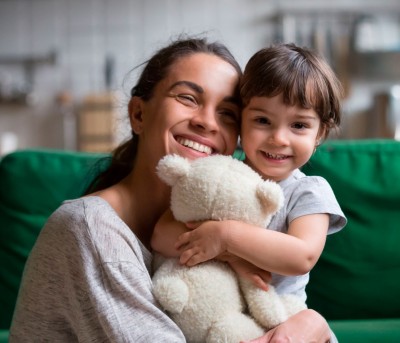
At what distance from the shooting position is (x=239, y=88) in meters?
1.06

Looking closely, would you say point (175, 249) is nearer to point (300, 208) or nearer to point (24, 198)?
point (300, 208)

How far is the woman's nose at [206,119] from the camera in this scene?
1014 millimetres

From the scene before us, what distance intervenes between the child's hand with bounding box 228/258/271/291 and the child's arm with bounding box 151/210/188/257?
0.31ft

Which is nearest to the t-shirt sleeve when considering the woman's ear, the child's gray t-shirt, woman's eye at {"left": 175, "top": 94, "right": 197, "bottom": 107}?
the child's gray t-shirt

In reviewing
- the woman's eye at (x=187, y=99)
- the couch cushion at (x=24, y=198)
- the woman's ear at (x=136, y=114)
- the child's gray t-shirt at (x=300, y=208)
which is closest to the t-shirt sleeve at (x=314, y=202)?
the child's gray t-shirt at (x=300, y=208)

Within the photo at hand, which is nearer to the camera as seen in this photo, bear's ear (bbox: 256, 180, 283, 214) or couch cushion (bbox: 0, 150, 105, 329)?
bear's ear (bbox: 256, 180, 283, 214)

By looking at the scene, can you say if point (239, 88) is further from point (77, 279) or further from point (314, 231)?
point (77, 279)

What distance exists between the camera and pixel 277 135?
95 cm

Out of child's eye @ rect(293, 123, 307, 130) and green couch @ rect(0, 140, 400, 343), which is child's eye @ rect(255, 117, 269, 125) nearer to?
child's eye @ rect(293, 123, 307, 130)

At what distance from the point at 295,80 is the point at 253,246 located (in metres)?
0.29

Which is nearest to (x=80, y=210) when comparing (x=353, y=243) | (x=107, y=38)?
(x=353, y=243)

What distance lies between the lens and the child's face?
3.14 ft

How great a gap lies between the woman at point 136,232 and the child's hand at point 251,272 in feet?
0.24

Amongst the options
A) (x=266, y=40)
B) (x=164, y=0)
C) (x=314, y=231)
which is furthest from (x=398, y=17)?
(x=314, y=231)
